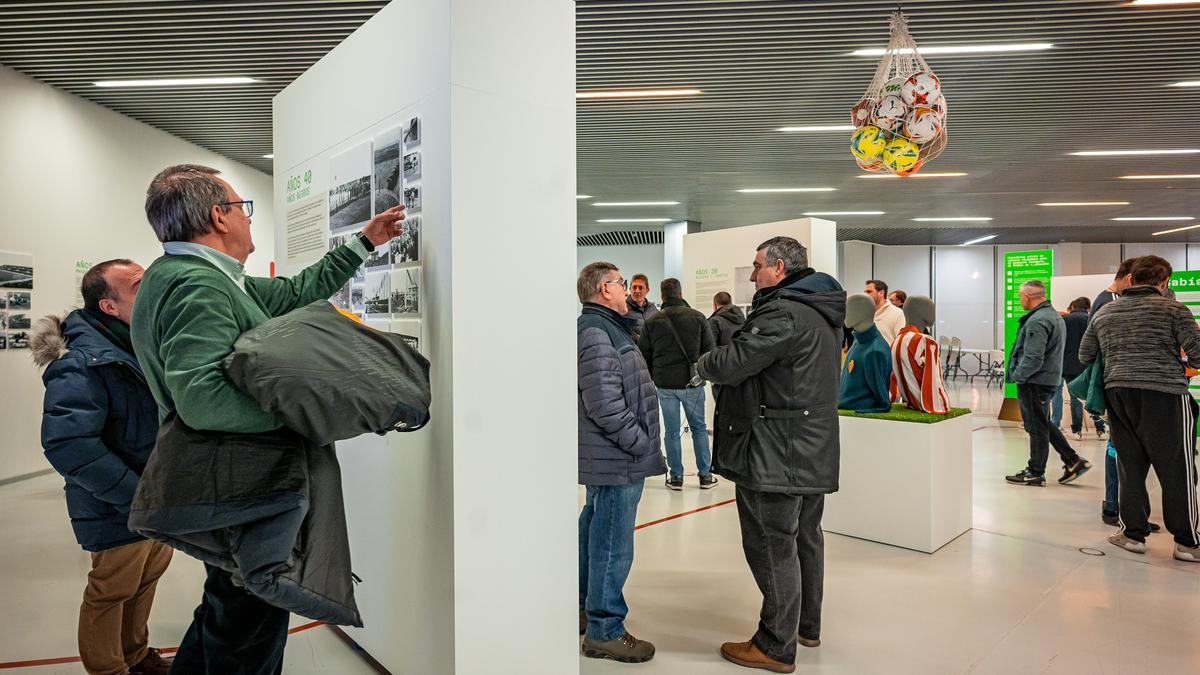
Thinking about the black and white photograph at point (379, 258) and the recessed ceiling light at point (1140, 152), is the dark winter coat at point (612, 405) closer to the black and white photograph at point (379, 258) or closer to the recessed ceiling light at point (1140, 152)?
the black and white photograph at point (379, 258)

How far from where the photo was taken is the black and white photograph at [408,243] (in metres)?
2.37

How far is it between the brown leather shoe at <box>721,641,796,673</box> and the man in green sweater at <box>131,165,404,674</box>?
1710mm

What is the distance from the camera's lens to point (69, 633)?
3166 millimetres

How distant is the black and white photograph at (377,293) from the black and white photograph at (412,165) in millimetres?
379

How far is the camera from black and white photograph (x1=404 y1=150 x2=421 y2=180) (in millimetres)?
2344

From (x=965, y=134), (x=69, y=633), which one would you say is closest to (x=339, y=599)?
(x=69, y=633)

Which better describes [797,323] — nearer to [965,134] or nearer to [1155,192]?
[965,134]

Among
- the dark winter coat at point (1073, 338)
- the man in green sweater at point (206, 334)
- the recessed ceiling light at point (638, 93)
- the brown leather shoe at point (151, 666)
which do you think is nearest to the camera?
the man in green sweater at point (206, 334)

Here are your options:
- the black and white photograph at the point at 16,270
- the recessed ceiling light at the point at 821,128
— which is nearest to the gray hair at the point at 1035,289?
the recessed ceiling light at the point at 821,128

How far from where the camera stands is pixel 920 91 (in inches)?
140

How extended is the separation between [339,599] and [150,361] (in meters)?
0.76

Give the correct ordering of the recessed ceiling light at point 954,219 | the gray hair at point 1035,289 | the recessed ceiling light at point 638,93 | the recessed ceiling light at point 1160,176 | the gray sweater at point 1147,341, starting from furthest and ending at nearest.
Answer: the recessed ceiling light at point 954,219 < the recessed ceiling light at point 1160,176 < the recessed ceiling light at point 638,93 < the gray hair at point 1035,289 < the gray sweater at point 1147,341

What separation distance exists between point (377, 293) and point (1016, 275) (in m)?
11.4

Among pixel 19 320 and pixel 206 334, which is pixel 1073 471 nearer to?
pixel 206 334
